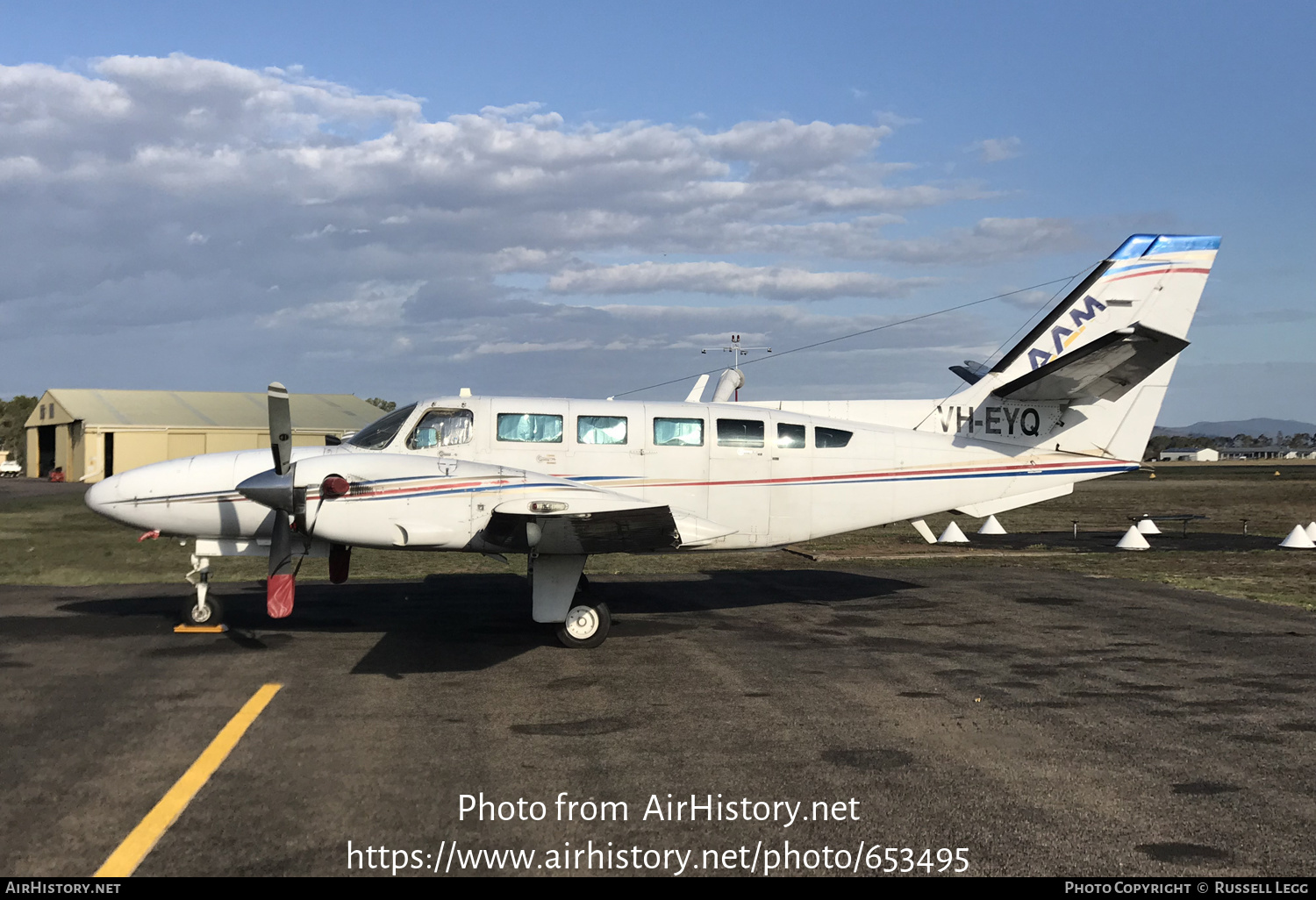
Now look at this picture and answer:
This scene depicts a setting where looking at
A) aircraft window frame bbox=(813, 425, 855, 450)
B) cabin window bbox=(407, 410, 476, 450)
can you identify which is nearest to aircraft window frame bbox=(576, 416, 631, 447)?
cabin window bbox=(407, 410, 476, 450)

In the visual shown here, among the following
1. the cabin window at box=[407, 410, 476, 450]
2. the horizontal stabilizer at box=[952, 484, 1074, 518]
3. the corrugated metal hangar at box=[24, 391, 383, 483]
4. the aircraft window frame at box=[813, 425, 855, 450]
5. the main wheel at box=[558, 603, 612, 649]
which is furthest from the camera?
the corrugated metal hangar at box=[24, 391, 383, 483]

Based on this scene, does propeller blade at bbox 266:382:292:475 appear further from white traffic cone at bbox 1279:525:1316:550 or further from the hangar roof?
the hangar roof

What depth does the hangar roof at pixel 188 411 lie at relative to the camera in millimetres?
55781

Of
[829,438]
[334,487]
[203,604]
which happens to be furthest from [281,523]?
[829,438]

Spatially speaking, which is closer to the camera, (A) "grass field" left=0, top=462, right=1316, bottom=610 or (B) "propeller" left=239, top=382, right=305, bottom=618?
(B) "propeller" left=239, top=382, right=305, bottom=618

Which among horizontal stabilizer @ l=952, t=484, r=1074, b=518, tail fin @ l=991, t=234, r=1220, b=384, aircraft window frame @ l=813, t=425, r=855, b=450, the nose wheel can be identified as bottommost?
the nose wheel

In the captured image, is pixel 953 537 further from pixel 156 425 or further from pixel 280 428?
pixel 156 425

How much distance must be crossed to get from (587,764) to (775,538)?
7.43m

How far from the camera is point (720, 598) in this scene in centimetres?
1664

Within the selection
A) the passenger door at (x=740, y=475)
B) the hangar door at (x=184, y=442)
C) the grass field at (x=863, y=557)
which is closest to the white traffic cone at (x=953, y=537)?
the grass field at (x=863, y=557)

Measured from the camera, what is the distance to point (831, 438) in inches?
570

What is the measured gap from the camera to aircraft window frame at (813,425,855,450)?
14398 millimetres

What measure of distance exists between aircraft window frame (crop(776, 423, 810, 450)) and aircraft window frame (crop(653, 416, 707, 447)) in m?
1.18

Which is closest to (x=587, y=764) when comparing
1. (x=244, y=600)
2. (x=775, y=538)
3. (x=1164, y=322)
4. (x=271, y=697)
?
(x=271, y=697)
